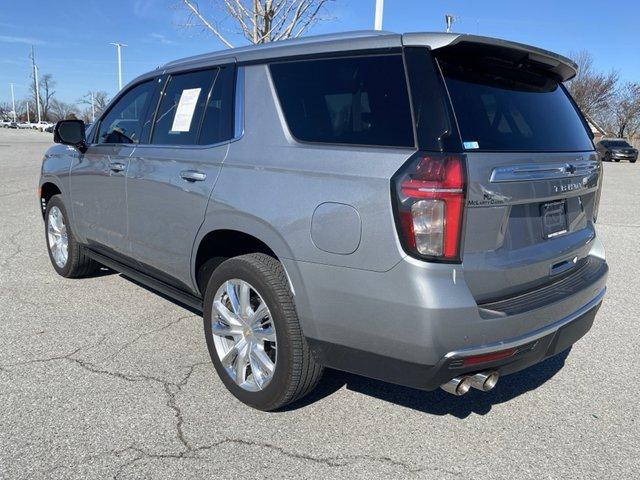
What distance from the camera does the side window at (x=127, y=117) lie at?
4.20m

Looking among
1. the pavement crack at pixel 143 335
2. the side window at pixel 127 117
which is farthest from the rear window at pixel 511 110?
the pavement crack at pixel 143 335

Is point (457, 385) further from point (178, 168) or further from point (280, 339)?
point (178, 168)

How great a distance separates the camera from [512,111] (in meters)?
2.80

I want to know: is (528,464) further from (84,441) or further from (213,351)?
(84,441)

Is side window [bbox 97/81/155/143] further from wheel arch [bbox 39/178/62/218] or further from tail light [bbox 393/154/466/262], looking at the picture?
tail light [bbox 393/154/466/262]

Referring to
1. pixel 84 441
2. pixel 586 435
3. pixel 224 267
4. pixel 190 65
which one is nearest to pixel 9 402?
pixel 84 441

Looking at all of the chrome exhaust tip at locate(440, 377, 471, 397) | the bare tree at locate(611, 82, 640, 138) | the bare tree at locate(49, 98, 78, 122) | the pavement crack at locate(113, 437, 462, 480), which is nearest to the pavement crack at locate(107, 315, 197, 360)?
the pavement crack at locate(113, 437, 462, 480)

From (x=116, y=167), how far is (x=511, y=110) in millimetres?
2845

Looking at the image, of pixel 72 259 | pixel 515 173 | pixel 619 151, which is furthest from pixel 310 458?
pixel 619 151

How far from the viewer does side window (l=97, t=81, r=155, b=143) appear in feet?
13.8

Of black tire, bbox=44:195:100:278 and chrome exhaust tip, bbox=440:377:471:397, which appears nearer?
chrome exhaust tip, bbox=440:377:471:397

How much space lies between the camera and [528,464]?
271 cm

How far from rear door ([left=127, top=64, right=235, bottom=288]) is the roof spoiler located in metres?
1.23

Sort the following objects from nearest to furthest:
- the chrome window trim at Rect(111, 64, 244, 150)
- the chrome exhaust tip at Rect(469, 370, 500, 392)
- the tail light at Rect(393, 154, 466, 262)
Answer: the tail light at Rect(393, 154, 466, 262)
the chrome exhaust tip at Rect(469, 370, 500, 392)
the chrome window trim at Rect(111, 64, 244, 150)
